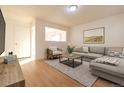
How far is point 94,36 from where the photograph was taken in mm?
4648

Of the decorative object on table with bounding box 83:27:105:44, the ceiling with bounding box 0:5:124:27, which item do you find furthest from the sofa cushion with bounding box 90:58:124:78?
the decorative object on table with bounding box 83:27:105:44

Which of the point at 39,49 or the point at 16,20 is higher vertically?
the point at 16,20

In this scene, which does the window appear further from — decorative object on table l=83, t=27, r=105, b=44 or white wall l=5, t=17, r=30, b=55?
white wall l=5, t=17, r=30, b=55

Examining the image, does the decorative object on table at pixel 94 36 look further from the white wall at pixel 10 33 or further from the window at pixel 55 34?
the white wall at pixel 10 33

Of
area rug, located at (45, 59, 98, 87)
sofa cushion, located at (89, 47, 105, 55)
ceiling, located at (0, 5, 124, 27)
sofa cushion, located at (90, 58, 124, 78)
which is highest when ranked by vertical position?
ceiling, located at (0, 5, 124, 27)

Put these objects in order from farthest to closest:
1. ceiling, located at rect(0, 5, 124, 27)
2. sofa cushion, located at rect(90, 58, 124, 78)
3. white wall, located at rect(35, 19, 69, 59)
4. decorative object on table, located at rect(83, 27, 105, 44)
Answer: white wall, located at rect(35, 19, 69, 59), decorative object on table, located at rect(83, 27, 105, 44), ceiling, located at rect(0, 5, 124, 27), sofa cushion, located at rect(90, 58, 124, 78)

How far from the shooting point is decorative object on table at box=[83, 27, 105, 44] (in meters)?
4.30

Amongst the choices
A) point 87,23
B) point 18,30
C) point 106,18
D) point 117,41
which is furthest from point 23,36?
point 117,41

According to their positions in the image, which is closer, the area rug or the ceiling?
the area rug

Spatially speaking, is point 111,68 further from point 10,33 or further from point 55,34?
point 55,34
